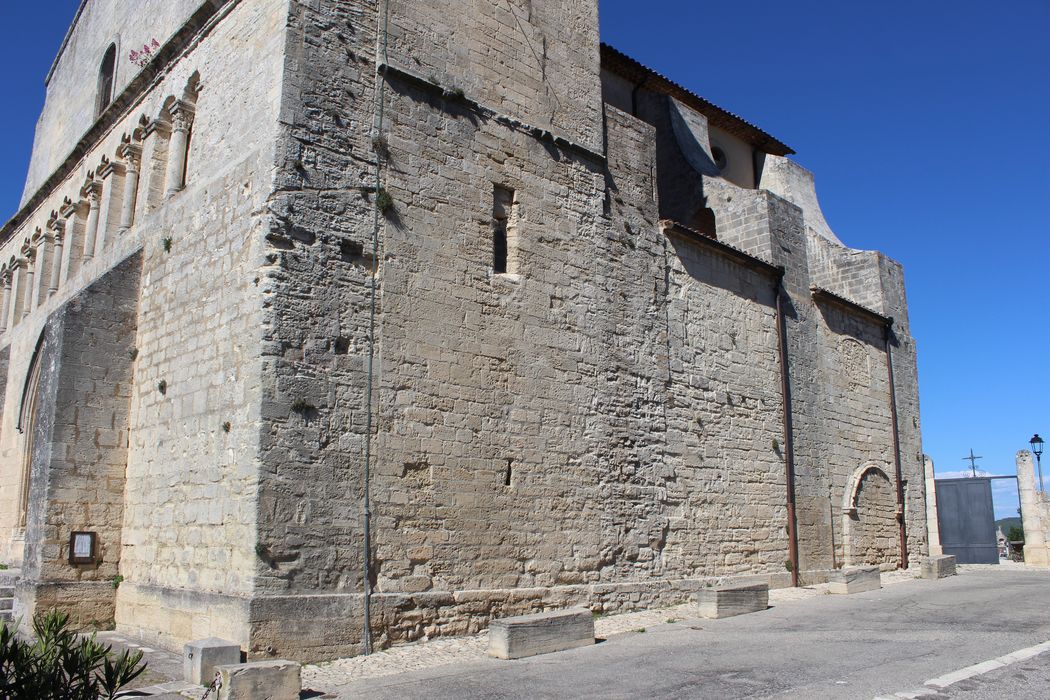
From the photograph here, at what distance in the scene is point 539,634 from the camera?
8.17 meters

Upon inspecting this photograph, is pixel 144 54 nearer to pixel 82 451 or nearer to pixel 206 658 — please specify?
pixel 82 451

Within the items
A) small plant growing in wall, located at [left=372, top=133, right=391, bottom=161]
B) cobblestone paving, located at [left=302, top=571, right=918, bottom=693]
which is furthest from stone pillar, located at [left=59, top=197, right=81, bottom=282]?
cobblestone paving, located at [left=302, top=571, right=918, bottom=693]

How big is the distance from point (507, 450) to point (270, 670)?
4095 millimetres

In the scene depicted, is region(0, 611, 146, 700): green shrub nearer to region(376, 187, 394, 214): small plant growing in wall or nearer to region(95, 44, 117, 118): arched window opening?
region(376, 187, 394, 214): small plant growing in wall

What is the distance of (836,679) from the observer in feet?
21.5

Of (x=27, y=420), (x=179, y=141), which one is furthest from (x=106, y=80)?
(x=27, y=420)

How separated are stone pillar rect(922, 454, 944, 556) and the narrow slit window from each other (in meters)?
12.0

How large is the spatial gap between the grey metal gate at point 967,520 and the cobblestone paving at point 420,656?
1312 cm

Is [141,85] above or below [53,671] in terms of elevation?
above

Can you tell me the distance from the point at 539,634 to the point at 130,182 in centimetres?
855

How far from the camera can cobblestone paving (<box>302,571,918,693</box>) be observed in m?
7.20

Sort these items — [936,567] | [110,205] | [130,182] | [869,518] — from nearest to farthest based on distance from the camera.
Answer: [130,182] → [110,205] → [936,567] → [869,518]

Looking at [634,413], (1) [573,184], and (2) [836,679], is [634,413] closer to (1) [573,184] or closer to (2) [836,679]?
(1) [573,184]

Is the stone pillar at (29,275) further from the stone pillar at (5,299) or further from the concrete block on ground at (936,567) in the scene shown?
the concrete block on ground at (936,567)
